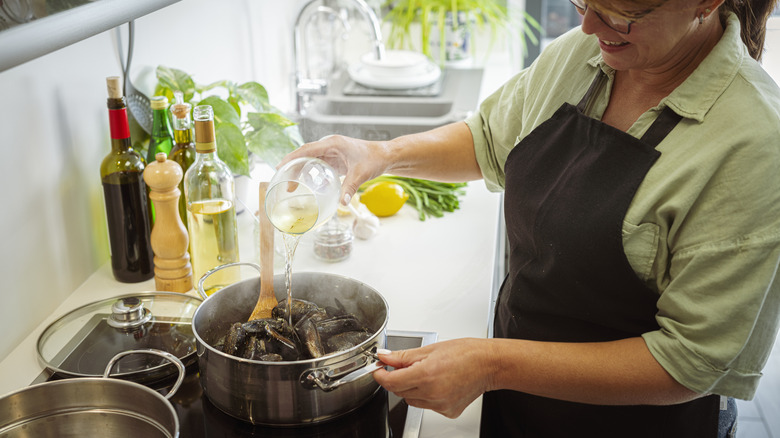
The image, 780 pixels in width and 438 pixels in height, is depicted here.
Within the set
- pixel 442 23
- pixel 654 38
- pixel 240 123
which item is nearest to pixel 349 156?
pixel 240 123

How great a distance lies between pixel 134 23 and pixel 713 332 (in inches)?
51.7

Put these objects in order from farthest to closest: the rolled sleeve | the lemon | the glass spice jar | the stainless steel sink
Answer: the stainless steel sink < the lemon < the glass spice jar < the rolled sleeve

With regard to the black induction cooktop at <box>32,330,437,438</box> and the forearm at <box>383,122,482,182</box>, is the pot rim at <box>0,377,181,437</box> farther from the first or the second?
the forearm at <box>383,122,482,182</box>

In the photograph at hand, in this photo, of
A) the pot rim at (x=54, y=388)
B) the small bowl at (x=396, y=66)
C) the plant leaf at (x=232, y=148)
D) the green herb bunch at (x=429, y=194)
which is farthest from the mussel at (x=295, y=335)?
the small bowl at (x=396, y=66)

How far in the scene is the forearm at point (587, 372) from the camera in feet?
3.20

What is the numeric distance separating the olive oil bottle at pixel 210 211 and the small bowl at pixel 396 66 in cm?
134

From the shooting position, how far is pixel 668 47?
998 millimetres

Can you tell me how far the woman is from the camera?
92cm

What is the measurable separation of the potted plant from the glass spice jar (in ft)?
5.04

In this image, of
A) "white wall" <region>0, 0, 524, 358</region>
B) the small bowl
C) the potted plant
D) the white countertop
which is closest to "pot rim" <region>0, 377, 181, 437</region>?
the white countertop

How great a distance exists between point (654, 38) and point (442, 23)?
82.2 inches

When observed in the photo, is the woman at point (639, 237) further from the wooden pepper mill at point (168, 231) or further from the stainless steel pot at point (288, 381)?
the wooden pepper mill at point (168, 231)

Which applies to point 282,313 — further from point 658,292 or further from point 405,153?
point 658,292

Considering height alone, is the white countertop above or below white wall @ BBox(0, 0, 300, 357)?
below
